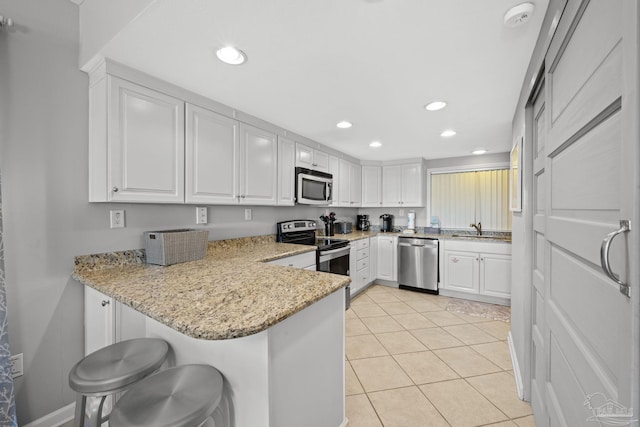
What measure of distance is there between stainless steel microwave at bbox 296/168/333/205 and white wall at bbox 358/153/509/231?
1.67m

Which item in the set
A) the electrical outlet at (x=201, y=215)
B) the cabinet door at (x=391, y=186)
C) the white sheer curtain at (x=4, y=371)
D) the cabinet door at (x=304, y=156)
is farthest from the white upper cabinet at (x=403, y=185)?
the white sheer curtain at (x=4, y=371)

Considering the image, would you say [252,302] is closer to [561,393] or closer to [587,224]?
[587,224]

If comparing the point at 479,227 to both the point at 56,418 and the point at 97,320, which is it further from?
the point at 56,418

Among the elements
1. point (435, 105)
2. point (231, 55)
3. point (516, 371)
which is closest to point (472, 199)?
point (435, 105)

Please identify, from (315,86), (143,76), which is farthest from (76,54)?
(315,86)

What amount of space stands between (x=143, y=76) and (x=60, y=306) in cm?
152

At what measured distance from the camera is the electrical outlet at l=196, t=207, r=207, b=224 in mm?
2250

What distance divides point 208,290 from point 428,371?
6.07ft

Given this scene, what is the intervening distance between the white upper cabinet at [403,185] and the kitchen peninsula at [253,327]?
3.45 meters

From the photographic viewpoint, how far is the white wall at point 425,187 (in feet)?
13.2

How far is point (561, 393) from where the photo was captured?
98cm

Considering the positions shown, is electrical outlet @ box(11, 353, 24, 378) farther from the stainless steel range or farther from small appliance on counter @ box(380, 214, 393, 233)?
small appliance on counter @ box(380, 214, 393, 233)

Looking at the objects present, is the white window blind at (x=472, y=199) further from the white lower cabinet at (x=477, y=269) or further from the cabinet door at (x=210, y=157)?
the cabinet door at (x=210, y=157)

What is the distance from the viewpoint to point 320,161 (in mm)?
3514
